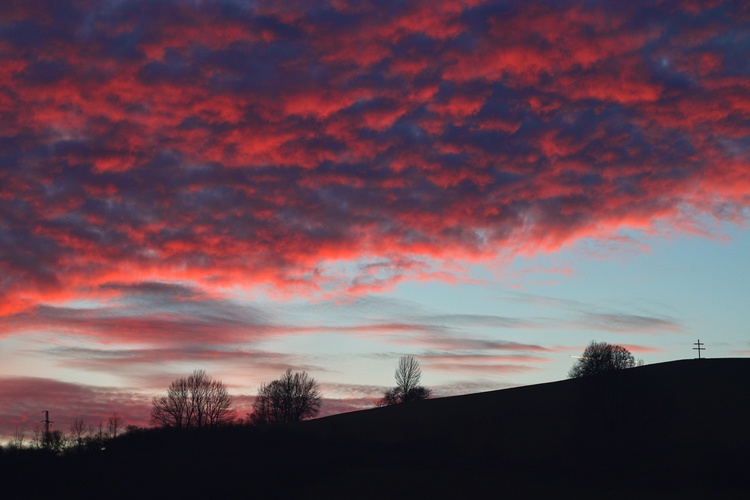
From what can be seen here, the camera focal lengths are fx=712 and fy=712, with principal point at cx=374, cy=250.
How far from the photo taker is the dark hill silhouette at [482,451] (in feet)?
161

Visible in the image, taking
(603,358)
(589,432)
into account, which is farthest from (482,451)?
(603,358)

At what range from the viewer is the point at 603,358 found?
8762cm

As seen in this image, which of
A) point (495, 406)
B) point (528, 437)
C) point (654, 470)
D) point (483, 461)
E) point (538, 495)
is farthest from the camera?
point (495, 406)

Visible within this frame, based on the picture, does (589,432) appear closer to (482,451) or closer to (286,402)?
(482,451)

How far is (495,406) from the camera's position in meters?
81.5

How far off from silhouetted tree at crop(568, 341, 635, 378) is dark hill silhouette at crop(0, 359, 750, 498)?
2757 millimetres

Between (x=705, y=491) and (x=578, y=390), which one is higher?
(x=578, y=390)

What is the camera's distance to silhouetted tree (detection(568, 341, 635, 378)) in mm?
85000

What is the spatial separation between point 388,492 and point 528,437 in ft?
81.8

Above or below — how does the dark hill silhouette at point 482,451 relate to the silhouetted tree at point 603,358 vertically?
below

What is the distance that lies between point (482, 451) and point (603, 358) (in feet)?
97.9

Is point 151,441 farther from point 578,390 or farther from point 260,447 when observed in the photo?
point 578,390

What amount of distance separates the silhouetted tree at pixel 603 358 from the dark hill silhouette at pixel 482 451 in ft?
9.05

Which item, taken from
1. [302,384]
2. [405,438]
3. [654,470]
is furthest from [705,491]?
[302,384]
